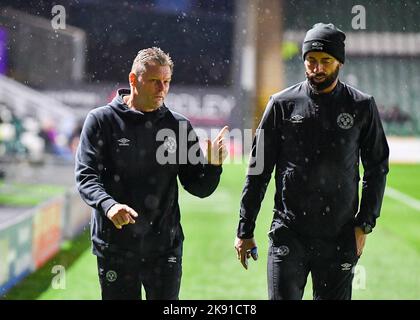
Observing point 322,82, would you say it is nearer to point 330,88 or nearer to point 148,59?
point 330,88

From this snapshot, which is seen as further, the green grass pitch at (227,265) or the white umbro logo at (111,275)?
the green grass pitch at (227,265)

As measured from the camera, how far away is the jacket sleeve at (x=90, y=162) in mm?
3168

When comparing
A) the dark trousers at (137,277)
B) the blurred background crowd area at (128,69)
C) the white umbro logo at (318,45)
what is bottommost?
the dark trousers at (137,277)

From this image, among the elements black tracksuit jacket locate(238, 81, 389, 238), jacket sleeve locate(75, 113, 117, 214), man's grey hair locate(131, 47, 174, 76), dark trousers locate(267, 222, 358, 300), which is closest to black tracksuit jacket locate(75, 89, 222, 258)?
jacket sleeve locate(75, 113, 117, 214)

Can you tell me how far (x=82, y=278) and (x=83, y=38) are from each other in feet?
48.7

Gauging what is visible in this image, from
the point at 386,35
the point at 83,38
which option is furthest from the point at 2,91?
the point at 386,35

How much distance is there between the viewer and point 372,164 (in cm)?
341

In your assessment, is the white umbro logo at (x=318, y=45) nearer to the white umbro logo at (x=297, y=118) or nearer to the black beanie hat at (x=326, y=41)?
the black beanie hat at (x=326, y=41)

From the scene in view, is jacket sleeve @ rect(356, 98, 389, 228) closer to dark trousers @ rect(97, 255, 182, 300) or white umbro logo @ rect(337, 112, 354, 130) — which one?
white umbro logo @ rect(337, 112, 354, 130)

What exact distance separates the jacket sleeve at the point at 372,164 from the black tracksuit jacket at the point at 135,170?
71cm

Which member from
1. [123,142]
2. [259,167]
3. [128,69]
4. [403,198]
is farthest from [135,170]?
[128,69]

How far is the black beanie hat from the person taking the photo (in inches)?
128

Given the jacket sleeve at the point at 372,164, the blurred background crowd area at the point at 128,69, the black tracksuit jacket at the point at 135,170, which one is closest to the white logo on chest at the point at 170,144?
the black tracksuit jacket at the point at 135,170

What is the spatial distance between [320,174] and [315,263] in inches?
16.4
